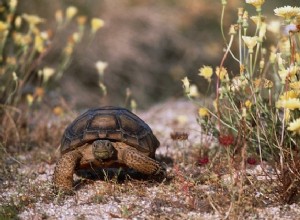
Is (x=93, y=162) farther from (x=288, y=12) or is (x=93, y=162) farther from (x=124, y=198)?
(x=288, y=12)

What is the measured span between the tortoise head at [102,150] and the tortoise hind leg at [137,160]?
103 mm

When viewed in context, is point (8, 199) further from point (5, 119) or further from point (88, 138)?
point (5, 119)

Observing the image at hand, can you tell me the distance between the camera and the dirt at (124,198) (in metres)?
3.55

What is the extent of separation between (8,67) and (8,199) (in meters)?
2.08

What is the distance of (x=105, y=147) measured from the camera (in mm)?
3955

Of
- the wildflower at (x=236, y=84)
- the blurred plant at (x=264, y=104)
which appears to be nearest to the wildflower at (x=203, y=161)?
the blurred plant at (x=264, y=104)

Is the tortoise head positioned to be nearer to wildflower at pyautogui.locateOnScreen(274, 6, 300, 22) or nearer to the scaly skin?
the scaly skin

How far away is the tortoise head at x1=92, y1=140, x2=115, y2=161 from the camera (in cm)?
395

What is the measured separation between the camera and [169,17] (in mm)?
11234

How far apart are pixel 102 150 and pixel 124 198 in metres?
0.33

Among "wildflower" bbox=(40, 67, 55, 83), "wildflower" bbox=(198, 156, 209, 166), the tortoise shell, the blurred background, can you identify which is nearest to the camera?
the tortoise shell

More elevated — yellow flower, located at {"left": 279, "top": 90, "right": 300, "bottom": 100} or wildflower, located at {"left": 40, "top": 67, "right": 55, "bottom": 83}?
yellow flower, located at {"left": 279, "top": 90, "right": 300, "bottom": 100}

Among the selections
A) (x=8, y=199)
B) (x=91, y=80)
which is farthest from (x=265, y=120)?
(x=91, y=80)

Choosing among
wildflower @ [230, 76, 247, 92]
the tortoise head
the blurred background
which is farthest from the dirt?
the blurred background
